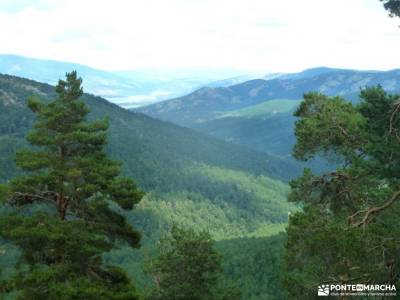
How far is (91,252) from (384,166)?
13513 mm

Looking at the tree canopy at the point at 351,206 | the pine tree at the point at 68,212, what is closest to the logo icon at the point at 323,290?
the tree canopy at the point at 351,206

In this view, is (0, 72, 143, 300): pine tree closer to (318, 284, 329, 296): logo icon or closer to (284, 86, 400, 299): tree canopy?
(284, 86, 400, 299): tree canopy

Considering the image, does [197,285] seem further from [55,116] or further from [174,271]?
[55,116]

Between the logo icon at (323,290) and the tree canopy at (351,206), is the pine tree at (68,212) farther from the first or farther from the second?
the logo icon at (323,290)

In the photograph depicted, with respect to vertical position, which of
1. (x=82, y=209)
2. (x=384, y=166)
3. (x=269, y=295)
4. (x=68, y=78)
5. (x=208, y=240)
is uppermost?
(x=68, y=78)

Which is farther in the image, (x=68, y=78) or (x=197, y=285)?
(x=197, y=285)

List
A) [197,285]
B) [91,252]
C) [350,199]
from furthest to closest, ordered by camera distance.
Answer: [197,285] → [350,199] → [91,252]

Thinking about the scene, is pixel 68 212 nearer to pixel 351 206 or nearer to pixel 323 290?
pixel 323 290

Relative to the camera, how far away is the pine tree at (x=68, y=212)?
21.4 m

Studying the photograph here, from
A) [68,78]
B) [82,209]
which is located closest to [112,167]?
[82,209]

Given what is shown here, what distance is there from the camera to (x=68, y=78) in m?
26.2

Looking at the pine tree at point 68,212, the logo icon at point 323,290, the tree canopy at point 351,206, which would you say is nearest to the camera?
the tree canopy at point 351,206

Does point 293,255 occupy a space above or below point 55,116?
below

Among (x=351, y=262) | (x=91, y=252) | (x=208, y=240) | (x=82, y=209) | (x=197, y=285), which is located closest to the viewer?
(x=351, y=262)
